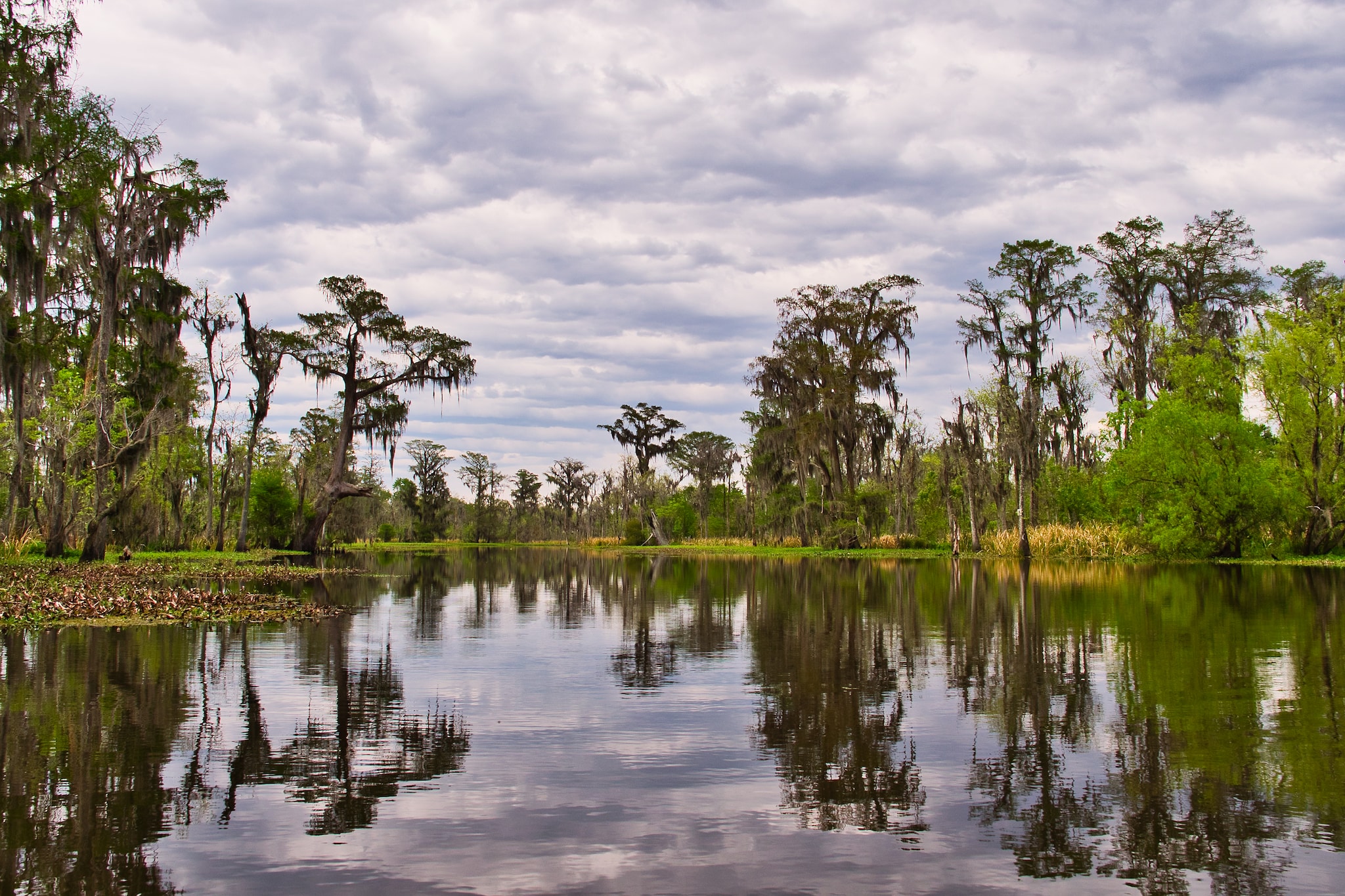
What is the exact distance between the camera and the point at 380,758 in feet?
23.3

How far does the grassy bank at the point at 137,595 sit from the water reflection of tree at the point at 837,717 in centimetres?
988

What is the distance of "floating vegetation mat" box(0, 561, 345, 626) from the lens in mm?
15461

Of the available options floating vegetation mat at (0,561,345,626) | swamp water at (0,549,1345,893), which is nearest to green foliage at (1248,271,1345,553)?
swamp water at (0,549,1345,893)

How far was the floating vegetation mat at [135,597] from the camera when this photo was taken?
15.5 meters

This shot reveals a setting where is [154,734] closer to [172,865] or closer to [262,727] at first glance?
[262,727]

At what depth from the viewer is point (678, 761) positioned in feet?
22.9

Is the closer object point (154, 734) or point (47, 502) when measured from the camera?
point (154, 734)

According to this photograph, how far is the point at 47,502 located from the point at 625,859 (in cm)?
3644

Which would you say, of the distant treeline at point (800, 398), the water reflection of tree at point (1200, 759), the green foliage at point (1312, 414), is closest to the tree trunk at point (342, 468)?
the distant treeline at point (800, 398)

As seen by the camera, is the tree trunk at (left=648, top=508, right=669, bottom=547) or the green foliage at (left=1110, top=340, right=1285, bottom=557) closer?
the green foliage at (left=1110, top=340, right=1285, bottom=557)

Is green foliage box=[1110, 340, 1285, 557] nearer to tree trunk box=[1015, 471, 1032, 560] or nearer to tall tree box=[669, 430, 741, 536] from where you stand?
tree trunk box=[1015, 471, 1032, 560]

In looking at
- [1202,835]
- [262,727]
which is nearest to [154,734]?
[262,727]

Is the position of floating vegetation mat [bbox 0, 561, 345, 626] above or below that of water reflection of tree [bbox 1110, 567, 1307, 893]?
above

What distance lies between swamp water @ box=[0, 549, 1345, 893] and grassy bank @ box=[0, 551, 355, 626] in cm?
151
